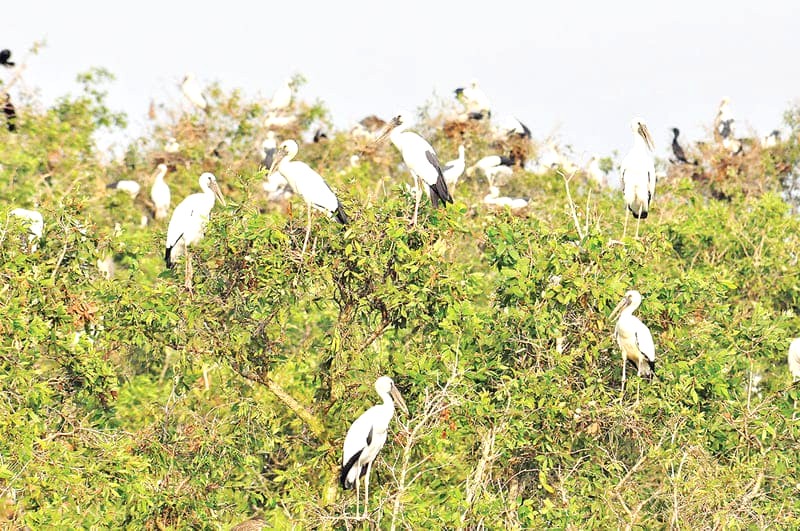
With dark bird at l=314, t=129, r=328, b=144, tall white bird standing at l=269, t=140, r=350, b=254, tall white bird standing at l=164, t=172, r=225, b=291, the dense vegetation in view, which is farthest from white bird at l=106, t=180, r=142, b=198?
the dense vegetation

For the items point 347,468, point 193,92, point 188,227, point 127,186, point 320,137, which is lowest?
point 127,186

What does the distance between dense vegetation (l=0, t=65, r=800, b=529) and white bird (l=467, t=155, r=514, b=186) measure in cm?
894

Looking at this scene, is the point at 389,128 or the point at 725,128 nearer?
the point at 389,128

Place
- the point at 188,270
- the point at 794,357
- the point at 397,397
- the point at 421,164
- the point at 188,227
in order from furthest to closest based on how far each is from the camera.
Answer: the point at 794,357, the point at 421,164, the point at 188,227, the point at 188,270, the point at 397,397

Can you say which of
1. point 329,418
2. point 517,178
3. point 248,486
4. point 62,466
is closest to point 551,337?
point 329,418

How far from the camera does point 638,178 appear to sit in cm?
1123

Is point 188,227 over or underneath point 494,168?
over

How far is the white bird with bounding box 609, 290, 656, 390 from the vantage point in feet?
27.9

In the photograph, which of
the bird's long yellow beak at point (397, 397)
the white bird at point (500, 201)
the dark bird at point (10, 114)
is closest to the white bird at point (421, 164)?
the bird's long yellow beak at point (397, 397)

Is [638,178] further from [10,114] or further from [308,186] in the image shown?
[10,114]

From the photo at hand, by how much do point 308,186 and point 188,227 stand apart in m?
1.05

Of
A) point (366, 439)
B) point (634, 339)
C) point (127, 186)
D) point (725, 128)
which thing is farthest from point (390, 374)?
A: point (725, 128)

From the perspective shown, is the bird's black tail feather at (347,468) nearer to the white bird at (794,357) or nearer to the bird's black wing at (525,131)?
the white bird at (794,357)

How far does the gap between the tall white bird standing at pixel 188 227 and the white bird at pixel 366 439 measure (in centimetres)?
154
